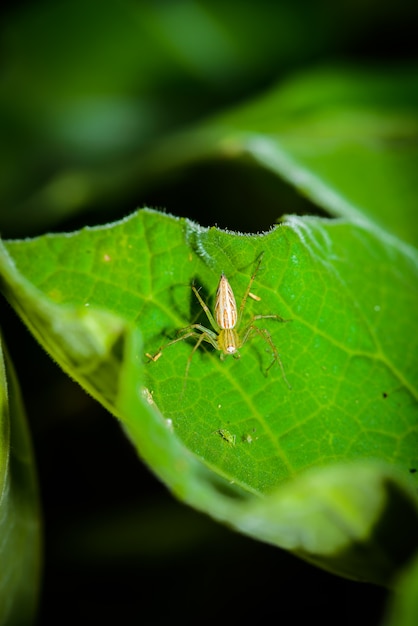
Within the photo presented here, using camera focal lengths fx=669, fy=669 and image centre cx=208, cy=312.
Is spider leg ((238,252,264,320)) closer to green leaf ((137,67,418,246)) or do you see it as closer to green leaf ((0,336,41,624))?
green leaf ((137,67,418,246))

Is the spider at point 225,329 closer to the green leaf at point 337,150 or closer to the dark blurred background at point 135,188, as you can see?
the green leaf at point 337,150

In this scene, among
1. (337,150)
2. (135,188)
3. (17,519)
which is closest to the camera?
(17,519)

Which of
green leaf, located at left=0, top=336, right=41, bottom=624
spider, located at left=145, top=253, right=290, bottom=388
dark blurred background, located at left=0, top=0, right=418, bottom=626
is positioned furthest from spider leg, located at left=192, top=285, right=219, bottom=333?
dark blurred background, located at left=0, top=0, right=418, bottom=626

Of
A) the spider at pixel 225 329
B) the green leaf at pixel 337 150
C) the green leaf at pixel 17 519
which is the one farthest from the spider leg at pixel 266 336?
the green leaf at pixel 17 519

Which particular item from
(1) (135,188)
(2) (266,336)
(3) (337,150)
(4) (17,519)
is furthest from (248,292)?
(1) (135,188)

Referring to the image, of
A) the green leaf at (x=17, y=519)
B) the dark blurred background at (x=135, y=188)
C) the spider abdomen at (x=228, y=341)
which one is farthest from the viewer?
the dark blurred background at (x=135, y=188)

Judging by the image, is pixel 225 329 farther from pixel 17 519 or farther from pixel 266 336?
pixel 17 519
